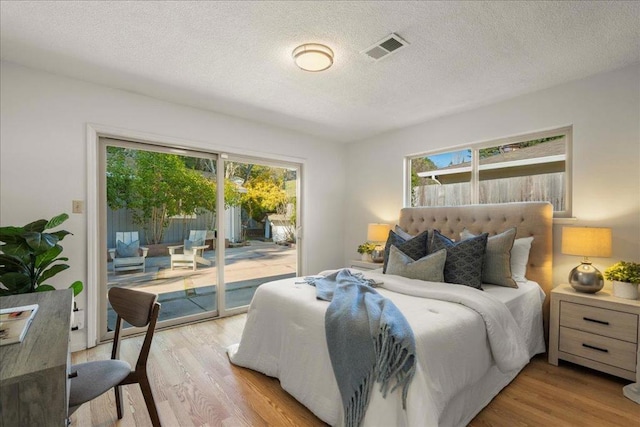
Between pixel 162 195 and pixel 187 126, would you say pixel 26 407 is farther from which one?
pixel 187 126

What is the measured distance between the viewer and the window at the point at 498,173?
2.98 meters

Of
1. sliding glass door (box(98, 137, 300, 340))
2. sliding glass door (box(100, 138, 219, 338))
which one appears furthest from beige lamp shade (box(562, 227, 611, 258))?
sliding glass door (box(100, 138, 219, 338))

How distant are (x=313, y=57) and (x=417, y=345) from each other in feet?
6.68

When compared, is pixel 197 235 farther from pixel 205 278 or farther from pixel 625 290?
pixel 625 290

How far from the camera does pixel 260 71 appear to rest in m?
2.56

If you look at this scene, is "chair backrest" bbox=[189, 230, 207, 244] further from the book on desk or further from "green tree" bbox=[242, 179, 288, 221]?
the book on desk

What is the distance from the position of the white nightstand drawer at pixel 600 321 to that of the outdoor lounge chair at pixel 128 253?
13.1 ft

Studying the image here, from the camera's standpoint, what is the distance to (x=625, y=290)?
2.25 m

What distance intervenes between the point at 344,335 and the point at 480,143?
290 cm

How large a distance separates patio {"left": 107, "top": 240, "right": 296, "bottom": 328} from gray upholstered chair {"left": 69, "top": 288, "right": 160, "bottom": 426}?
175 cm

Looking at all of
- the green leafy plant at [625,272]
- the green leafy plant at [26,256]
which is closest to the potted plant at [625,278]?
the green leafy plant at [625,272]

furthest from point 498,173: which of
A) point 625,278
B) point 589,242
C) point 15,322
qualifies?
point 15,322

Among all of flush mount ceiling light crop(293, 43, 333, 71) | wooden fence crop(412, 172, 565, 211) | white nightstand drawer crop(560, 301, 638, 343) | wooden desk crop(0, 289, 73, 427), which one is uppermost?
flush mount ceiling light crop(293, 43, 333, 71)

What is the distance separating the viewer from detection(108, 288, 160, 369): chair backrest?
4.85ft
